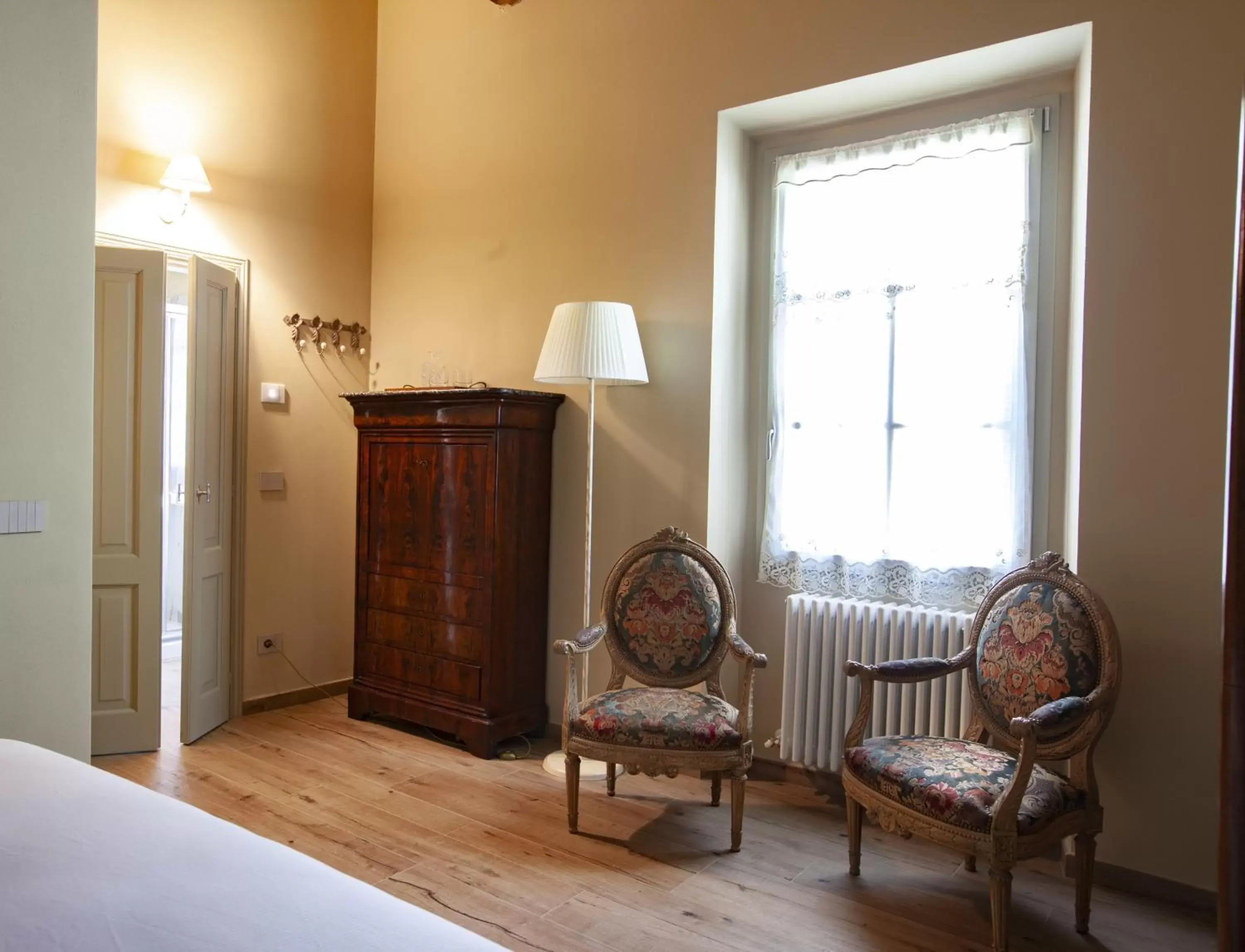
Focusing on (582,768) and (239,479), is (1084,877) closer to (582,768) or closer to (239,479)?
(582,768)

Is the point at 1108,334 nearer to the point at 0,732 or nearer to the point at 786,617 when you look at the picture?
the point at 786,617

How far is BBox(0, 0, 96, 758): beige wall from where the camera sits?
2.76 meters

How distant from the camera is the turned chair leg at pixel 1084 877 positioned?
2.45 meters

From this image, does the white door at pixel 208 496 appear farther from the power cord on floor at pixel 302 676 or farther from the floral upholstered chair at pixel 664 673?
the floral upholstered chair at pixel 664 673

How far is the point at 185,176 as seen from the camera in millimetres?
3932

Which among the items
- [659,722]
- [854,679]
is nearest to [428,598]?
[659,722]

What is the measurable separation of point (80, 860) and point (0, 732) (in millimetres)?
1989

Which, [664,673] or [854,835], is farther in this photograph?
[664,673]

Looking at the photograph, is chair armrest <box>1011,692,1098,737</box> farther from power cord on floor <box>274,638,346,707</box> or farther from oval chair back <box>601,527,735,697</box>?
power cord on floor <box>274,638,346,707</box>

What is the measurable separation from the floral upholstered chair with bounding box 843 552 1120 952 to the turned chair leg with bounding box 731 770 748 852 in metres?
0.34

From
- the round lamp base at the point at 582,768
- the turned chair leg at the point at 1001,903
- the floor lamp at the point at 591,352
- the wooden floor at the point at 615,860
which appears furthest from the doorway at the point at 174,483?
the turned chair leg at the point at 1001,903

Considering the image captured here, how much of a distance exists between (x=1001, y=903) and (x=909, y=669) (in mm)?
728

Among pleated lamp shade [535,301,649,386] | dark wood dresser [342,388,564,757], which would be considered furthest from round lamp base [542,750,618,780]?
pleated lamp shade [535,301,649,386]

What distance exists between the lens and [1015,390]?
10.2 ft
